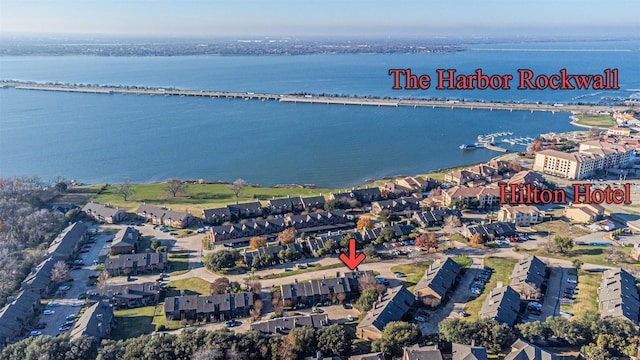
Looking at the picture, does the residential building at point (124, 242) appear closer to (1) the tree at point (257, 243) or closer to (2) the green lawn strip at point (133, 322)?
(2) the green lawn strip at point (133, 322)

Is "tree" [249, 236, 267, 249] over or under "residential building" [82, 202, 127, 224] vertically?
under

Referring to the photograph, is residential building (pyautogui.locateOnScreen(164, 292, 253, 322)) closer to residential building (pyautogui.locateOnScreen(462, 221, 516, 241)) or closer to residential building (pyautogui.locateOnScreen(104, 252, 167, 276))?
residential building (pyautogui.locateOnScreen(104, 252, 167, 276))

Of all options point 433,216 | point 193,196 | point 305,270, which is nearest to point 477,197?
point 433,216

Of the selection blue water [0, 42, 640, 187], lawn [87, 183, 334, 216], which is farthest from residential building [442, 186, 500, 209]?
blue water [0, 42, 640, 187]

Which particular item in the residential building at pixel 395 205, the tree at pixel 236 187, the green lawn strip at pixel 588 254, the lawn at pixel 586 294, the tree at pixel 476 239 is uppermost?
the tree at pixel 236 187

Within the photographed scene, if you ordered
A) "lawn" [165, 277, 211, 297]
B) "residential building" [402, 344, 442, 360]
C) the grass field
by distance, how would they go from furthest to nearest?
1. the grass field
2. "lawn" [165, 277, 211, 297]
3. "residential building" [402, 344, 442, 360]

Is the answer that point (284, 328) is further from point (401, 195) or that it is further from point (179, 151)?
point (179, 151)

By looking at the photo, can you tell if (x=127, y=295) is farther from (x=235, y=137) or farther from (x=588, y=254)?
(x=235, y=137)

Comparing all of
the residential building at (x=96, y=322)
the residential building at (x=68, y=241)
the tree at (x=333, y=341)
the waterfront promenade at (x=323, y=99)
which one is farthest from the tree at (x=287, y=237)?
the waterfront promenade at (x=323, y=99)
